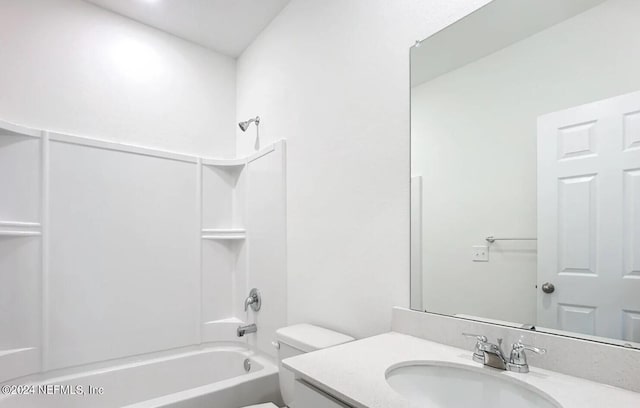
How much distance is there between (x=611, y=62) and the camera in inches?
34.2

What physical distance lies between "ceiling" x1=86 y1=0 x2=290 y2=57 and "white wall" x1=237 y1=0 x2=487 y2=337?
0.54ft

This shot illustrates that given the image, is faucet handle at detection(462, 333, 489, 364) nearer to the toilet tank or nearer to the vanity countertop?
the vanity countertop

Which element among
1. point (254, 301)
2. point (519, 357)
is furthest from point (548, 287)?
point (254, 301)

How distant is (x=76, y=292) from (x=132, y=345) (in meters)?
0.50

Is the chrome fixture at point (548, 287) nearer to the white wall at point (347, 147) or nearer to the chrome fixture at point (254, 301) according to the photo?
the white wall at point (347, 147)

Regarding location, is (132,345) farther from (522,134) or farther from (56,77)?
(522,134)

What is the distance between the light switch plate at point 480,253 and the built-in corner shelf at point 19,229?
2.29 metres

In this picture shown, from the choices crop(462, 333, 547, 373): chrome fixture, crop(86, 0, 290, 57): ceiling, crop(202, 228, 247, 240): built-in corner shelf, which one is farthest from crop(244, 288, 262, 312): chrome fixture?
crop(86, 0, 290, 57): ceiling

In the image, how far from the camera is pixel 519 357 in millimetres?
899

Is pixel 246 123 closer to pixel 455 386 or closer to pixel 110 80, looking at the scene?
pixel 110 80

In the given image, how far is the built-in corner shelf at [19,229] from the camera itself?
5.92 ft

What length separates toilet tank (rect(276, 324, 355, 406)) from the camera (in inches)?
58.5

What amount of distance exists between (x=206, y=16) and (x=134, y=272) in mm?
1832

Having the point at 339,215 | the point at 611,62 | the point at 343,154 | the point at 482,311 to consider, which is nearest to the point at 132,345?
the point at 339,215
